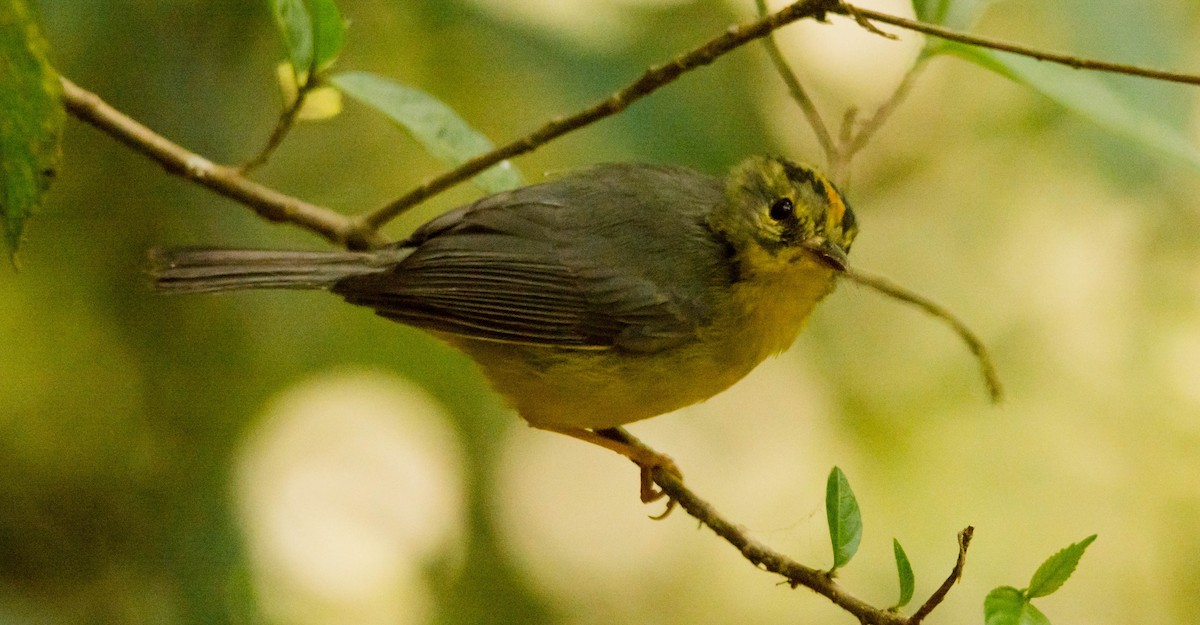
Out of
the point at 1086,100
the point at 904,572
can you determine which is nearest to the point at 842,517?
the point at 904,572

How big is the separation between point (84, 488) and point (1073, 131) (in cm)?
360

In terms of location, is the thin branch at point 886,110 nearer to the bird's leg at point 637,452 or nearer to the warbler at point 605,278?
the warbler at point 605,278

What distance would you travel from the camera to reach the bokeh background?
343 centimetres

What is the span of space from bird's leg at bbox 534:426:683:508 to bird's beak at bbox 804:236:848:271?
687 mm

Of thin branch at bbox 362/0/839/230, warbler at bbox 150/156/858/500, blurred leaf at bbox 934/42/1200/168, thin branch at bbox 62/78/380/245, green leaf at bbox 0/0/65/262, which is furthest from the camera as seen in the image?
warbler at bbox 150/156/858/500

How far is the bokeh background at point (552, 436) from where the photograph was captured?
343cm

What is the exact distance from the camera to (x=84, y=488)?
338cm

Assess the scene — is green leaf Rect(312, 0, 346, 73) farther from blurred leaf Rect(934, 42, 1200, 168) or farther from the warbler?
blurred leaf Rect(934, 42, 1200, 168)

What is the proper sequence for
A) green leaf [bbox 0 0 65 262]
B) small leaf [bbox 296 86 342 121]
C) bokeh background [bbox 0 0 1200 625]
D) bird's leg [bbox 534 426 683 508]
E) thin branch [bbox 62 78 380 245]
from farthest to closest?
1. bokeh background [bbox 0 0 1200 625]
2. bird's leg [bbox 534 426 683 508]
3. small leaf [bbox 296 86 342 121]
4. thin branch [bbox 62 78 380 245]
5. green leaf [bbox 0 0 65 262]

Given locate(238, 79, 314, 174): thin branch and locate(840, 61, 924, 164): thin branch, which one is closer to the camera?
locate(238, 79, 314, 174): thin branch

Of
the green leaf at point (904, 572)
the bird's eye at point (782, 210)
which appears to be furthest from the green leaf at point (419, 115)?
the green leaf at point (904, 572)

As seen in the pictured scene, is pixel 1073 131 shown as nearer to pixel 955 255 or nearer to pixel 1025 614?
pixel 955 255

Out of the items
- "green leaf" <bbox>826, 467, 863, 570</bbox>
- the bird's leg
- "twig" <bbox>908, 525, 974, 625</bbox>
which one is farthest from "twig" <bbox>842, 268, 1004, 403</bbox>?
"twig" <bbox>908, 525, 974, 625</bbox>

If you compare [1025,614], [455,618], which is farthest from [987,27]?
[1025,614]
